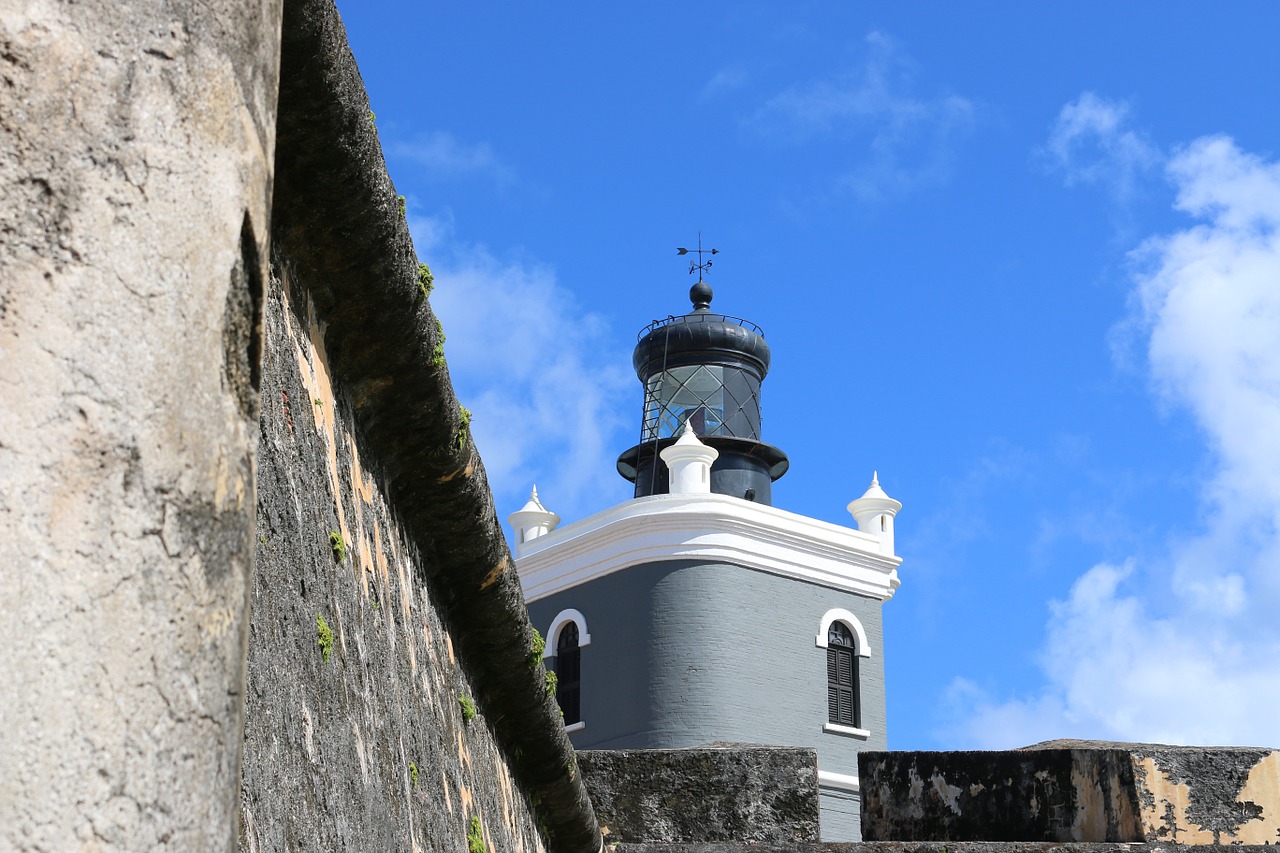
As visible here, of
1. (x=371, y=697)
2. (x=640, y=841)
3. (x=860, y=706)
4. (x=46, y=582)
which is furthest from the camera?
(x=860, y=706)

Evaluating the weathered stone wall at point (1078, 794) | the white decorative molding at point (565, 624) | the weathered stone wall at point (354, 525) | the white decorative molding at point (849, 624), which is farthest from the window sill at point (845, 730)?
the weathered stone wall at point (354, 525)

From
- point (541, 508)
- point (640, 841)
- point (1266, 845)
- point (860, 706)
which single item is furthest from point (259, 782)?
point (541, 508)

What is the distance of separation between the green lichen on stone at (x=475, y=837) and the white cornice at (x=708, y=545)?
23.4 m

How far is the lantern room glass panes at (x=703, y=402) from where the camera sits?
33.1 m

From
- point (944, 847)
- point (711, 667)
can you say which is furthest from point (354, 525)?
point (711, 667)

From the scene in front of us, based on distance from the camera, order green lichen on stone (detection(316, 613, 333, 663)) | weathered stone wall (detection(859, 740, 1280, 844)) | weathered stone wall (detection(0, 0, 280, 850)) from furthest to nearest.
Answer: weathered stone wall (detection(859, 740, 1280, 844)), green lichen on stone (detection(316, 613, 333, 663)), weathered stone wall (detection(0, 0, 280, 850))

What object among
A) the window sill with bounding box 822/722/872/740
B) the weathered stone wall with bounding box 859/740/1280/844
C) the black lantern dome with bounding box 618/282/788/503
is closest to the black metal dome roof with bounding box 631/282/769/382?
the black lantern dome with bounding box 618/282/788/503

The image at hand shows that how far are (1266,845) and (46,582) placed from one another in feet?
17.2

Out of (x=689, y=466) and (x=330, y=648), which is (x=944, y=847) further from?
(x=689, y=466)

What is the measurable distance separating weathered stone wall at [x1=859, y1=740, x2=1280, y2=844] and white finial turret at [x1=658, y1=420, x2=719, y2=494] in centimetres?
2239

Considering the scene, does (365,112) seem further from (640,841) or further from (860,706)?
(860,706)

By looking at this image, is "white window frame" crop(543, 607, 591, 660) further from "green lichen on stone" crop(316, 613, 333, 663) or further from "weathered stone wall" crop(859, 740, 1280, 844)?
"green lichen on stone" crop(316, 613, 333, 663)

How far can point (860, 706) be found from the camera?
1112 inches

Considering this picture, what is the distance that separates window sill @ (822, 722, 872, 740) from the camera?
2756cm
